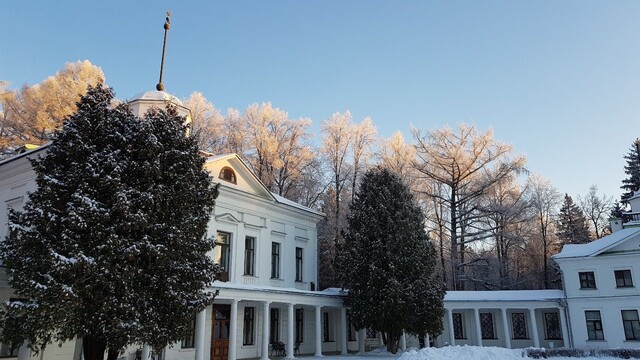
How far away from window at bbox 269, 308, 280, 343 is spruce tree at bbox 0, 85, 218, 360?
10851 millimetres

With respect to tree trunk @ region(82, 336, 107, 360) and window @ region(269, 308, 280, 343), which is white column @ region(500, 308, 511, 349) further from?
tree trunk @ region(82, 336, 107, 360)

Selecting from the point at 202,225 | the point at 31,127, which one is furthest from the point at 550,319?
the point at 31,127

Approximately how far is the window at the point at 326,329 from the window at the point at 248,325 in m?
5.76

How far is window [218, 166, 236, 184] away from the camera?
22.2 metres

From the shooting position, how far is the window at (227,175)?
2219 centimetres

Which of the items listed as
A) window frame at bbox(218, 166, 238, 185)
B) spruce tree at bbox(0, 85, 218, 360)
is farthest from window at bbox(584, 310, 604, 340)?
spruce tree at bbox(0, 85, 218, 360)

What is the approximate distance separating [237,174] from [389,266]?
336 inches

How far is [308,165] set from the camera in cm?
3734

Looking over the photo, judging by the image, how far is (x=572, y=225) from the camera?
Answer: 43188 millimetres

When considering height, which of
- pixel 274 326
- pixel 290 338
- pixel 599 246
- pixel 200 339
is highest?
pixel 599 246

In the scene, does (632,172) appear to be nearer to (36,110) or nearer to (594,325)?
(594,325)

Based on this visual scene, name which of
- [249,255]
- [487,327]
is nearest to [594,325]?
[487,327]

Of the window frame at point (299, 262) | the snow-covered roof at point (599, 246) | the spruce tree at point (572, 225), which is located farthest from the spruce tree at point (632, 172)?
the window frame at point (299, 262)

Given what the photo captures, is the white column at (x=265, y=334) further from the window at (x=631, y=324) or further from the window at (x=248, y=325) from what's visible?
the window at (x=631, y=324)
